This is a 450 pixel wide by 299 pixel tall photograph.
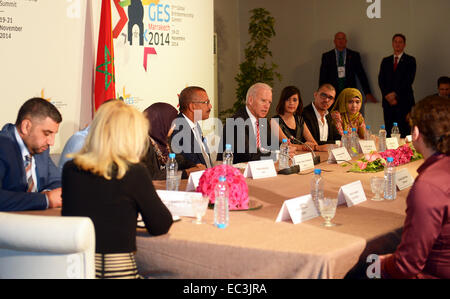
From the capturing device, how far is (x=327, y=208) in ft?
8.23

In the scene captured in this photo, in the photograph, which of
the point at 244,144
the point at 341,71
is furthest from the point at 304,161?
the point at 341,71

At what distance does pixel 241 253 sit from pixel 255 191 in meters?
1.12

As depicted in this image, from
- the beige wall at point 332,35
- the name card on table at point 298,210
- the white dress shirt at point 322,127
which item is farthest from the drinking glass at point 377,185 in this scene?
the beige wall at point 332,35

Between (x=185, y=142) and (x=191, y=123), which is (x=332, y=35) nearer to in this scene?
(x=191, y=123)

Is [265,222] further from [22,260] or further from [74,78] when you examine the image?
[74,78]

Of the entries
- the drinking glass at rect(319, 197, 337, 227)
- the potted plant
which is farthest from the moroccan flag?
the potted plant

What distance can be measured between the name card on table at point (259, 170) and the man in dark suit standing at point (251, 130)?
2.64 ft

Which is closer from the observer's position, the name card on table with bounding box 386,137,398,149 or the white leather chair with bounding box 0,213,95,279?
the white leather chair with bounding box 0,213,95,279

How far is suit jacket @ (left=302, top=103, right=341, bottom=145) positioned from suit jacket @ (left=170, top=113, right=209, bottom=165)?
1.79 meters

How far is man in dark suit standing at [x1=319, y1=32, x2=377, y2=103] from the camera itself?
9062 mm

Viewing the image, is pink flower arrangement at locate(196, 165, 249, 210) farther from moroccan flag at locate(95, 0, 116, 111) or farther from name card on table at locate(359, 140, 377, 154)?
moroccan flag at locate(95, 0, 116, 111)

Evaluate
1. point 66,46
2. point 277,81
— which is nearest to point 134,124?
point 66,46

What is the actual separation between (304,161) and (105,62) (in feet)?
7.10

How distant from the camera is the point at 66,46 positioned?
4984 millimetres
